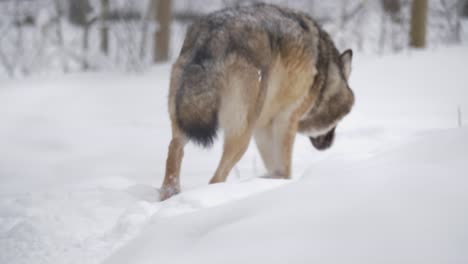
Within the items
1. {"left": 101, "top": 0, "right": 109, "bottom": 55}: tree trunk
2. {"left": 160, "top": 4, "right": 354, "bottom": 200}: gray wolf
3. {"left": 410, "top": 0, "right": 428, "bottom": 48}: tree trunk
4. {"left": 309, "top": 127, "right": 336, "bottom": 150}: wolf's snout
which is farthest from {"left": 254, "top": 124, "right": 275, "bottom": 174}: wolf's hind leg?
{"left": 101, "top": 0, "right": 109, "bottom": 55}: tree trunk

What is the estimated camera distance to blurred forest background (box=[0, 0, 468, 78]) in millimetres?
8992

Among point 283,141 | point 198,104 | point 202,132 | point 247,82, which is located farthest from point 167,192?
point 283,141

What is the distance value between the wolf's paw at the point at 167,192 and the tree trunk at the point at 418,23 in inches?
263

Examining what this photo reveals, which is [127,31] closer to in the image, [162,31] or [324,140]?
[162,31]

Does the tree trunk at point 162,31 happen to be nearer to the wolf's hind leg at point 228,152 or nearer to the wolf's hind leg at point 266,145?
the wolf's hind leg at point 266,145

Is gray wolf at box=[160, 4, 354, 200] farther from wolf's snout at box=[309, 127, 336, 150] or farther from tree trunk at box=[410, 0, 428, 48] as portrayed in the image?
tree trunk at box=[410, 0, 428, 48]

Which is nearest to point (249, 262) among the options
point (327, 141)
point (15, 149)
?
point (327, 141)

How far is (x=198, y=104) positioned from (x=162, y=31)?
6.48m

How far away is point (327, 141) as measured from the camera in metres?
5.02

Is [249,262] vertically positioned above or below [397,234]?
below

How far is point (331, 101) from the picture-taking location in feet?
15.0

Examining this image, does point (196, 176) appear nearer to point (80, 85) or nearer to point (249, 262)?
point (249, 262)

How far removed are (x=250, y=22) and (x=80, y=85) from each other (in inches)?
199

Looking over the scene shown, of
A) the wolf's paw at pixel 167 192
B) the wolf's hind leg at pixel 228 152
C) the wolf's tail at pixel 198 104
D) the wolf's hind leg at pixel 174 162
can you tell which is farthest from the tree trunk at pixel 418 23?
the wolf's paw at pixel 167 192
